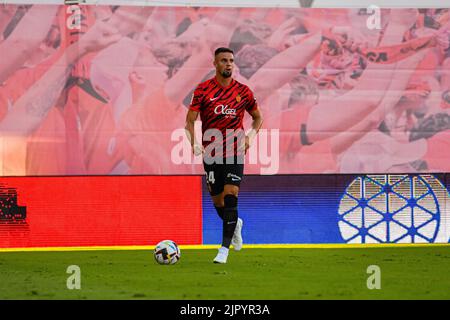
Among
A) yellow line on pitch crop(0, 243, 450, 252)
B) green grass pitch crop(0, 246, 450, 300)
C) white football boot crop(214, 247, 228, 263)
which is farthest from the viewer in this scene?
yellow line on pitch crop(0, 243, 450, 252)

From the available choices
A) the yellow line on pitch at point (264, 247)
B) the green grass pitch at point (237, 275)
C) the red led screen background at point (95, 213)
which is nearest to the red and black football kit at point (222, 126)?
the green grass pitch at point (237, 275)

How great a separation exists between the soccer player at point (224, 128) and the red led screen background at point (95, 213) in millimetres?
4167

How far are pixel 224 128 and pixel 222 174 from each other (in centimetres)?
51

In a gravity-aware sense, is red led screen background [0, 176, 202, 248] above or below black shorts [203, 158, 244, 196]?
above

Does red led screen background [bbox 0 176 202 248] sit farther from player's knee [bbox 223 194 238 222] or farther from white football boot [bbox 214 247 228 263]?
player's knee [bbox 223 194 238 222]

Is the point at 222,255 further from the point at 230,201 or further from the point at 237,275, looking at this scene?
the point at 237,275

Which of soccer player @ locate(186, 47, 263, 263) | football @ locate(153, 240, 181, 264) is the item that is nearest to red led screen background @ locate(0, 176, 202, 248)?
football @ locate(153, 240, 181, 264)

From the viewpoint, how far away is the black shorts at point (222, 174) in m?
10.2

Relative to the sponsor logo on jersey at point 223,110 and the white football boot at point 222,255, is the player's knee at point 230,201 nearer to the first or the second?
the white football boot at point 222,255

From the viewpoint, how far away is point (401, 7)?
15.2 meters

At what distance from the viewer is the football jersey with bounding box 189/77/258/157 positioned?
406 inches

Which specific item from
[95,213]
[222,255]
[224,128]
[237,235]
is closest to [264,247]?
[95,213]

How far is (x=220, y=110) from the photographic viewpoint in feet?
33.8
